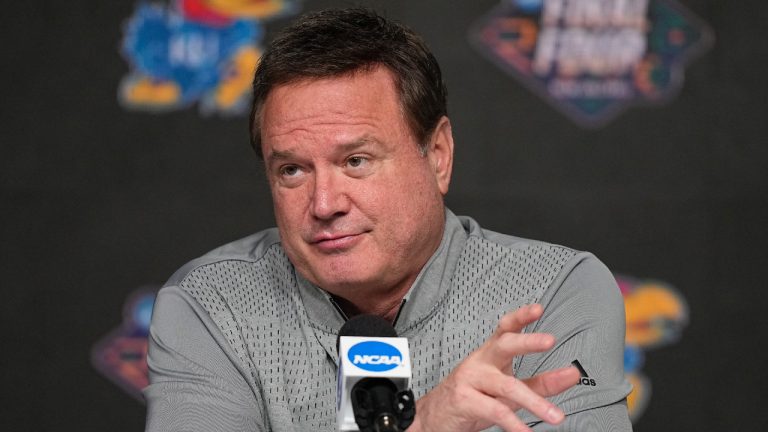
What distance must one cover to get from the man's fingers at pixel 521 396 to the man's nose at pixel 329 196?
0.55 metres

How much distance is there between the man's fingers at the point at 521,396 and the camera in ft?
4.68

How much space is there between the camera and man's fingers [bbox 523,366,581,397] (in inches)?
60.8

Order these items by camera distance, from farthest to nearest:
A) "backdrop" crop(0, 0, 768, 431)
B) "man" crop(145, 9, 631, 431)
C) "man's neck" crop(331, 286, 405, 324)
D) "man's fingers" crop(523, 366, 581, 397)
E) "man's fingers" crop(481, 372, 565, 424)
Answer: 1. "backdrop" crop(0, 0, 768, 431)
2. "man's neck" crop(331, 286, 405, 324)
3. "man" crop(145, 9, 631, 431)
4. "man's fingers" crop(523, 366, 581, 397)
5. "man's fingers" crop(481, 372, 565, 424)

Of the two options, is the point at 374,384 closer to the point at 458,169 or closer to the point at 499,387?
the point at 499,387

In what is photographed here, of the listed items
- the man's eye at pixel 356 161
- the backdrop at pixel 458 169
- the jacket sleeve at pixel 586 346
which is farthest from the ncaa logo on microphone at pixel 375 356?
the backdrop at pixel 458 169

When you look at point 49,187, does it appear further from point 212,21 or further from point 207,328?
point 207,328

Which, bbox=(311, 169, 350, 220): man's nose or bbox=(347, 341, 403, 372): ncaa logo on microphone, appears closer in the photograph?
bbox=(347, 341, 403, 372): ncaa logo on microphone

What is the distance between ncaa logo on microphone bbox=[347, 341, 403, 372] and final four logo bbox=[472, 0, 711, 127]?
2107 mm

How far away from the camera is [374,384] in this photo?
133 cm

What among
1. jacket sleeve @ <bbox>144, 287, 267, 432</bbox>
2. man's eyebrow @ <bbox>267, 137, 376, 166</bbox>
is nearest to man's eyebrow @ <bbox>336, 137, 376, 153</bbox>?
man's eyebrow @ <bbox>267, 137, 376, 166</bbox>

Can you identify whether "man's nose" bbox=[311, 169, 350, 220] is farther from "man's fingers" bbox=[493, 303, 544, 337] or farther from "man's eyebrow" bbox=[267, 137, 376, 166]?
"man's fingers" bbox=[493, 303, 544, 337]

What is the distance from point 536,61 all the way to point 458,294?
1.37 metres

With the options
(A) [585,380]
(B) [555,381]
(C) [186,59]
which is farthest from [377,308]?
(C) [186,59]

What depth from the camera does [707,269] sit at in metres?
3.34
